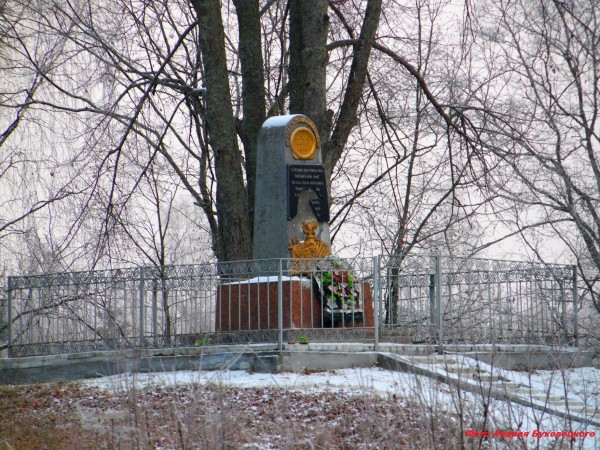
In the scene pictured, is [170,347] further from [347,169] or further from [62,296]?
[347,169]

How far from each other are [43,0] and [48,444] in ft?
31.7

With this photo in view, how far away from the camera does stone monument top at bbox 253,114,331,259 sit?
1273 centimetres

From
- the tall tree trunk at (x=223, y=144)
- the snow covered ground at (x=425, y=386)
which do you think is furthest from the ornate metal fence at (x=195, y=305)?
the tall tree trunk at (x=223, y=144)

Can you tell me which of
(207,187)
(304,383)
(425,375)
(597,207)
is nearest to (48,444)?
(304,383)

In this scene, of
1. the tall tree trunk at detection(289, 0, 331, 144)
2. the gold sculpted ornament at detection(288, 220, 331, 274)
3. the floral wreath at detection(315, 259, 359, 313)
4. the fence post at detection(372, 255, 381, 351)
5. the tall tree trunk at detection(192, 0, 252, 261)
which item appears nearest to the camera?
the fence post at detection(372, 255, 381, 351)

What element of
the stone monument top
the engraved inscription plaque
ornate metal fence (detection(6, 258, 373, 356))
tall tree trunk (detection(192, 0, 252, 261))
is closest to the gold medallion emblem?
the stone monument top

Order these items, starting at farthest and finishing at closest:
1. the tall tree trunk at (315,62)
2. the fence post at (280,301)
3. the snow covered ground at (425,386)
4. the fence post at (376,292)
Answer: the tall tree trunk at (315,62) → the fence post at (376,292) → the fence post at (280,301) → the snow covered ground at (425,386)

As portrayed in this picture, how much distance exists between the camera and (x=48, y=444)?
7883 millimetres

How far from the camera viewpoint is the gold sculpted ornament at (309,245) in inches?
500

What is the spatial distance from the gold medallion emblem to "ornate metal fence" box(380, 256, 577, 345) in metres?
1.91

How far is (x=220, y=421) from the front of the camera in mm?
6465

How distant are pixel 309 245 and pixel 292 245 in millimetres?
251

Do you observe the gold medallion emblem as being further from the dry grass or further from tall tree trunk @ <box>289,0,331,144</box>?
the dry grass

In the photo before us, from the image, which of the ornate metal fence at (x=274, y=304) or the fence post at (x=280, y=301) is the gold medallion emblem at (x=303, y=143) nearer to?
the ornate metal fence at (x=274, y=304)
